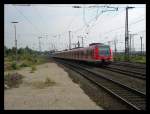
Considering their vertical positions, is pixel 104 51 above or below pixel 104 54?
above

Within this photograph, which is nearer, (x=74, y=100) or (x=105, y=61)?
(x=74, y=100)

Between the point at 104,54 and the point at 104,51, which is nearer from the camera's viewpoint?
the point at 104,54

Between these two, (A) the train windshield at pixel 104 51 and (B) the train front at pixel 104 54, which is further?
(A) the train windshield at pixel 104 51

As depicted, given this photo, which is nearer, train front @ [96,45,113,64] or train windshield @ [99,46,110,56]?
train front @ [96,45,113,64]

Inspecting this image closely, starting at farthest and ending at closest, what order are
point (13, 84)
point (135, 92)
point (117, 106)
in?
point (13, 84), point (135, 92), point (117, 106)
